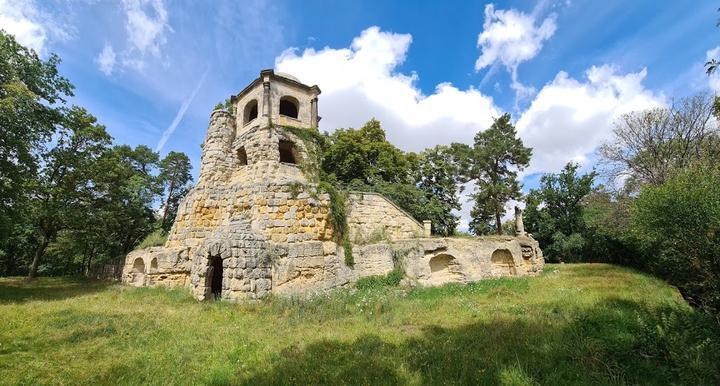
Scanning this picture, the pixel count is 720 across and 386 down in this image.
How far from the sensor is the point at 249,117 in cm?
1866

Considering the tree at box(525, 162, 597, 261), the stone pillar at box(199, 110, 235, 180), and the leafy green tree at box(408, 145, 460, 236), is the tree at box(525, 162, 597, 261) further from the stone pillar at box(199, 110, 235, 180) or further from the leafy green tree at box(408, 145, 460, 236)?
the stone pillar at box(199, 110, 235, 180)

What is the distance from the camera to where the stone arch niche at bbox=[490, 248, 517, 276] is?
16391 millimetres

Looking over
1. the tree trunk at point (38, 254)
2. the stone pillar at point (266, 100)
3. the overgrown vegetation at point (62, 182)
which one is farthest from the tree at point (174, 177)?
the stone pillar at point (266, 100)

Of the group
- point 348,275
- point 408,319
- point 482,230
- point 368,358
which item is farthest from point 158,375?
point 482,230

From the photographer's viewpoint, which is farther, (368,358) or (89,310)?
(89,310)

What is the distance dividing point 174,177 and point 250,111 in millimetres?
15347

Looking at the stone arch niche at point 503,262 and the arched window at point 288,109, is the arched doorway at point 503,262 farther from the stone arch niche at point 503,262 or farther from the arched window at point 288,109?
the arched window at point 288,109

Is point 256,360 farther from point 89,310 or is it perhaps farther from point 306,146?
point 306,146

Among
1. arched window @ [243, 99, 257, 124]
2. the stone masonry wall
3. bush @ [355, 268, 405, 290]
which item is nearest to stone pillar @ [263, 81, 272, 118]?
arched window @ [243, 99, 257, 124]

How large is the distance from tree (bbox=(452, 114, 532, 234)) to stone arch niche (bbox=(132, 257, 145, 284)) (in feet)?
79.4

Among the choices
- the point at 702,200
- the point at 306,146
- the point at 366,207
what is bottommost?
the point at 702,200

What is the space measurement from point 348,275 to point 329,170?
12.3m

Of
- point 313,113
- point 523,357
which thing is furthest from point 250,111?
point 523,357

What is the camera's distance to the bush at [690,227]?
36.8 feet
